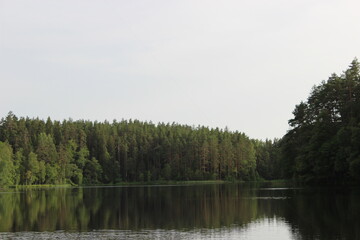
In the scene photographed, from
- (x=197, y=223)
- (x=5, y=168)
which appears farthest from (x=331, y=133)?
(x=5, y=168)

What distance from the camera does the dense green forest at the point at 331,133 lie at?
8538cm

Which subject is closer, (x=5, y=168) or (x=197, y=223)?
(x=197, y=223)

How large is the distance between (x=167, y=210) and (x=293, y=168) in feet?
170

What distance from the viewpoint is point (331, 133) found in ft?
317

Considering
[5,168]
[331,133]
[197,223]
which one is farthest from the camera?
[5,168]

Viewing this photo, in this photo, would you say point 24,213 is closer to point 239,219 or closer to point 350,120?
point 239,219

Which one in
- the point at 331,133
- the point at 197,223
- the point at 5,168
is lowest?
the point at 197,223

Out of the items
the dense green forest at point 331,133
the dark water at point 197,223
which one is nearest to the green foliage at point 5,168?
the dense green forest at point 331,133

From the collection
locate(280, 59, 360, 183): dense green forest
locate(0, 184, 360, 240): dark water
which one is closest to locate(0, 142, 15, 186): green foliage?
locate(280, 59, 360, 183): dense green forest

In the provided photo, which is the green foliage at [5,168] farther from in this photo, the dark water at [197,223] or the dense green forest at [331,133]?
the dark water at [197,223]

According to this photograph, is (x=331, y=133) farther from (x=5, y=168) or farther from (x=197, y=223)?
(x=5, y=168)

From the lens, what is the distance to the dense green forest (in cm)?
8538

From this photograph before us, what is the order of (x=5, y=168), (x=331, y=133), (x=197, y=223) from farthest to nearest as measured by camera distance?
(x=5, y=168), (x=331, y=133), (x=197, y=223)

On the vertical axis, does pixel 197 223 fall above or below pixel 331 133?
below
